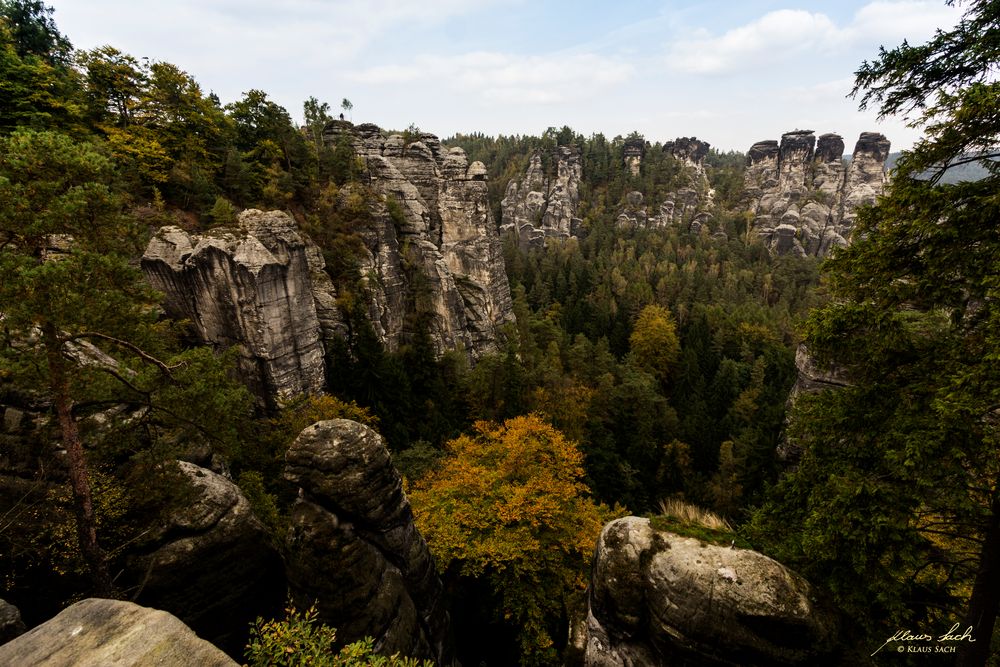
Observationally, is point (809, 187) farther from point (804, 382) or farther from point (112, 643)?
point (112, 643)

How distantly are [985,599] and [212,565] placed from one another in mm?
15648

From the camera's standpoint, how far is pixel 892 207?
6.60 meters

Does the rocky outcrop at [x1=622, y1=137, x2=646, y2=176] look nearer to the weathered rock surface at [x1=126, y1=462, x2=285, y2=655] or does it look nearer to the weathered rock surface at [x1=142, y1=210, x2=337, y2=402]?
the weathered rock surface at [x1=142, y1=210, x2=337, y2=402]

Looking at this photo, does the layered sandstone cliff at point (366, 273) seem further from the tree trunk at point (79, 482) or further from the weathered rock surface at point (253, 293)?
the tree trunk at point (79, 482)

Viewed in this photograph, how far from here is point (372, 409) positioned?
100 feet

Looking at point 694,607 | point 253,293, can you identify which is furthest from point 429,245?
point 694,607

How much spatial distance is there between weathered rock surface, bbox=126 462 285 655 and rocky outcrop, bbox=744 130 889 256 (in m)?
124

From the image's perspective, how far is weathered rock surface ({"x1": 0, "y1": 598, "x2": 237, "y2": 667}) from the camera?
471 centimetres

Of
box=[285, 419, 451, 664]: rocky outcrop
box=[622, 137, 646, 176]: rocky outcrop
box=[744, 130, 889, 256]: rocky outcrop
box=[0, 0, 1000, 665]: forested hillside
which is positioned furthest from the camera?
box=[622, 137, 646, 176]: rocky outcrop

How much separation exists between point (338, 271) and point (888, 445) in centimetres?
3555

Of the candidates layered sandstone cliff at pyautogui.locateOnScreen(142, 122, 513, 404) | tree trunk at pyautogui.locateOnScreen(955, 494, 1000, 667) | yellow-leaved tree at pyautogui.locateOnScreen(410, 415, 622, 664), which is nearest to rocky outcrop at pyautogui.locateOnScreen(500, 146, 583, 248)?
layered sandstone cliff at pyautogui.locateOnScreen(142, 122, 513, 404)

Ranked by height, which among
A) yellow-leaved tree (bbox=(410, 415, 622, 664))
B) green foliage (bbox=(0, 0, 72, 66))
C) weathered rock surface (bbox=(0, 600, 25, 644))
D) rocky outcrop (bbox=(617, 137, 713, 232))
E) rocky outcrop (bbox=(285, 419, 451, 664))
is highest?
green foliage (bbox=(0, 0, 72, 66))

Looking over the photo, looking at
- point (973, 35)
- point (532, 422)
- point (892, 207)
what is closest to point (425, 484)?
point (532, 422)

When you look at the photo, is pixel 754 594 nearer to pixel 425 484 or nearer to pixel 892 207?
pixel 892 207
